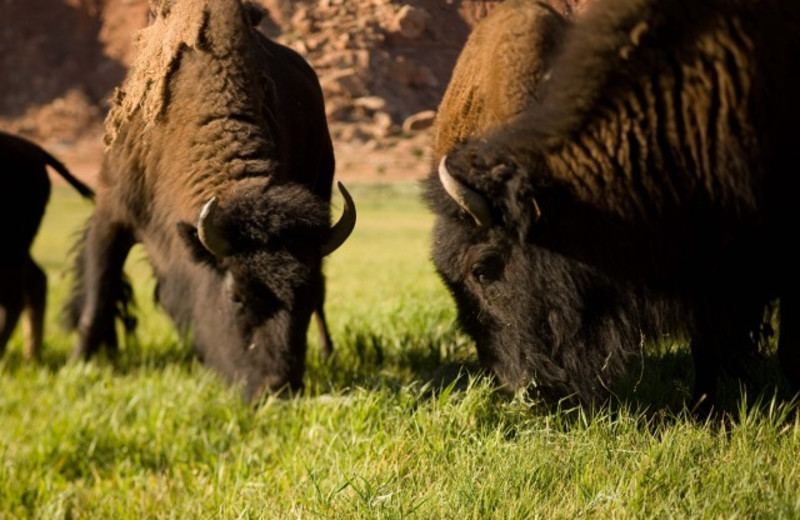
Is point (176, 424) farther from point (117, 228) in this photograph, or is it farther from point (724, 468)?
point (724, 468)

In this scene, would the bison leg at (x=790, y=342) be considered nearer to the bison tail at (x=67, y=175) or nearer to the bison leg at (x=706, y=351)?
the bison leg at (x=706, y=351)

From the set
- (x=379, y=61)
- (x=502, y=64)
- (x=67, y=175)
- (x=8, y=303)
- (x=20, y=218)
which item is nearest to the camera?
(x=379, y=61)

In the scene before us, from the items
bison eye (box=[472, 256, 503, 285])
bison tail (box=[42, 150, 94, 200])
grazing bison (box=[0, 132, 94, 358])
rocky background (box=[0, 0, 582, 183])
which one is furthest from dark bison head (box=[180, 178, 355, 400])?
bison tail (box=[42, 150, 94, 200])

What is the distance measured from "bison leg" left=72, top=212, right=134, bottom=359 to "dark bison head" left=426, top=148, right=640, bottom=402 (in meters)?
2.92

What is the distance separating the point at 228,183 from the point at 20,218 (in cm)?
268

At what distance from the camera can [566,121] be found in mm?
3359

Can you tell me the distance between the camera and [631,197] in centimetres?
333

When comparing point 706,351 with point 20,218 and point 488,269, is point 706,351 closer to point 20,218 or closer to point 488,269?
point 488,269

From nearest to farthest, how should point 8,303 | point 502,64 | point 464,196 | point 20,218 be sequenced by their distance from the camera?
point 464,196 < point 502,64 < point 20,218 < point 8,303

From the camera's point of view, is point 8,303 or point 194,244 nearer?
point 194,244

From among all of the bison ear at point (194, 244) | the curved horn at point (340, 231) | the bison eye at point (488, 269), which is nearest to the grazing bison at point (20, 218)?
the bison ear at point (194, 244)

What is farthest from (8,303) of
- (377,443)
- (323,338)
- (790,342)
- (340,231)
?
(790,342)

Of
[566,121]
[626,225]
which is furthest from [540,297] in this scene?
[566,121]

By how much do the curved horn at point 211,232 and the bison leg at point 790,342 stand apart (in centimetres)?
268
